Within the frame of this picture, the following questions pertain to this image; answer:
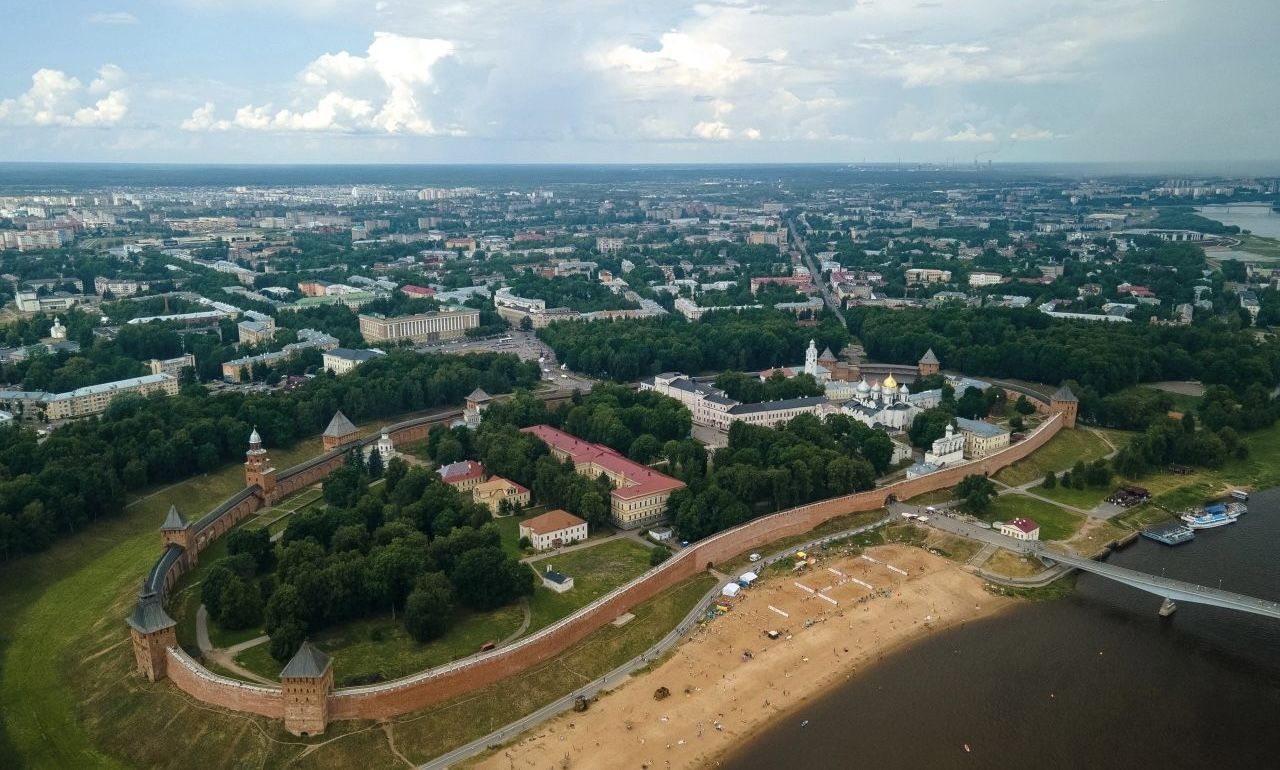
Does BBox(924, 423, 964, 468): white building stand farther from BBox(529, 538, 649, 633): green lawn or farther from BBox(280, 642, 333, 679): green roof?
BBox(280, 642, 333, 679): green roof

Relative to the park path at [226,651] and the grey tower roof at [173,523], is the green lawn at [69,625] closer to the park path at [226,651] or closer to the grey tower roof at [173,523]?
the grey tower roof at [173,523]

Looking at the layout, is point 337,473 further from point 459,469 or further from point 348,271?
point 348,271

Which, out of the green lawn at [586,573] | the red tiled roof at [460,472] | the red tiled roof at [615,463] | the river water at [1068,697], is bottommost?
the river water at [1068,697]

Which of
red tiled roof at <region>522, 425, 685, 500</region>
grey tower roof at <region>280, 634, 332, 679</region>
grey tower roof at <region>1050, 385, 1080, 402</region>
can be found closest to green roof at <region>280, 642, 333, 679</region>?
grey tower roof at <region>280, 634, 332, 679</region>

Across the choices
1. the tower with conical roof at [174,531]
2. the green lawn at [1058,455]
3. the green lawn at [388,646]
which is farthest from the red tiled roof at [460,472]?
the green lawn at [1058,455]

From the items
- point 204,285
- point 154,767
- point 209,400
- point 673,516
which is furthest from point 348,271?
point 154,767
